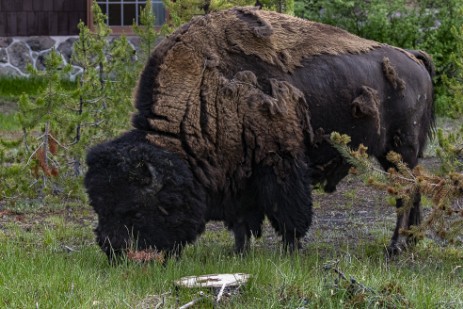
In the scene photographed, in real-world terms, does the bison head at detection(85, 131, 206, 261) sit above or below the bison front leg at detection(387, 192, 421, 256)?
above

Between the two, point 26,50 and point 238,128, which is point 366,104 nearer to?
point 238,128

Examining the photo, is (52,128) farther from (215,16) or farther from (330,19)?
(330,19)

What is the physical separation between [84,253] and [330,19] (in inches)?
396

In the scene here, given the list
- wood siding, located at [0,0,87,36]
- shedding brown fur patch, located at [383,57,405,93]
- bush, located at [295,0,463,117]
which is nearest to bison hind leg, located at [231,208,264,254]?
shedding brown fur patch, located at [383,57,405,93]

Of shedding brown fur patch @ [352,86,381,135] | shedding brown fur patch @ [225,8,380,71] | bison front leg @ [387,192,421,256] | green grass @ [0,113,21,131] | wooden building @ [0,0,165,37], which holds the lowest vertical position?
green grass @ [0,113,21,131]

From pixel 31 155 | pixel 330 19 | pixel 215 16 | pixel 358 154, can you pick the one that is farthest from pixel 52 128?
pixel 330 19

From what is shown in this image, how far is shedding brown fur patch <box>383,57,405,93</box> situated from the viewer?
7352 mm

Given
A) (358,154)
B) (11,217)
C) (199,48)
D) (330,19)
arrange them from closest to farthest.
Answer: (358,154) < (199,48) < (11,217) < (330,19)

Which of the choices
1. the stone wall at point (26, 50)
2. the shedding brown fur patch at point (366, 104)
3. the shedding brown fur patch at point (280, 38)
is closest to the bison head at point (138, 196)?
the shedding brown fur patch at point (280, 38)

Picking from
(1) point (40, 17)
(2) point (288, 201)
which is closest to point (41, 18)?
(1) point (40, 17)

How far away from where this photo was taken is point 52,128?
29.5ft

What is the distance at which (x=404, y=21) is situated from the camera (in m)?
15.2

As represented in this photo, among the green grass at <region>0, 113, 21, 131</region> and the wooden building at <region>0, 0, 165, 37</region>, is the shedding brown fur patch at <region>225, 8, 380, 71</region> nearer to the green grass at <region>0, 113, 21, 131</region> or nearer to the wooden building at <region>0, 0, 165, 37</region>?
the green grass at <region>0, 113, 21, 131</region>

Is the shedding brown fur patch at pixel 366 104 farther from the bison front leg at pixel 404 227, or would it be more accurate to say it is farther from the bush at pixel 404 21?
the bush at pixel 404 21
